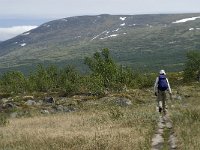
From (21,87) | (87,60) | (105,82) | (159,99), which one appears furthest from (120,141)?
(21,87)

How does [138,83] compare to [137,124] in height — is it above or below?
below

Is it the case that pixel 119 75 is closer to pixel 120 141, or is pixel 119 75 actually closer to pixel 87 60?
pixel 87 60

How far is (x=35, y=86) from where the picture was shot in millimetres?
123500

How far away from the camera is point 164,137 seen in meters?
17.6

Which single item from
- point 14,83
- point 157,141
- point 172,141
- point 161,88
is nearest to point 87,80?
point 14,83

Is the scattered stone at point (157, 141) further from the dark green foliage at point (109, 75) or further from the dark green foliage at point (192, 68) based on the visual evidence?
the dark green foliage at point (192, 68)

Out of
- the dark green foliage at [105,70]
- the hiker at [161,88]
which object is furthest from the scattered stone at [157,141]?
the dark green foliage at [105,70]

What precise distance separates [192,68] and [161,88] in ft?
333

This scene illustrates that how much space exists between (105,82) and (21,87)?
32673 millimetres

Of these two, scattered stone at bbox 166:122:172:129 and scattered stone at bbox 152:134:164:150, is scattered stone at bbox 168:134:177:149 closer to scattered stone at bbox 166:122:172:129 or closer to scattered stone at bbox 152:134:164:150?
scattered stone at bbox 152:134:164:150

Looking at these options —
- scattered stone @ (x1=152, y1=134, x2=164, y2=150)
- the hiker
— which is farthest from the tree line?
scattered stone @ (x1=152, y1=134, x2=164, y2=150)

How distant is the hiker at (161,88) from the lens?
27484 mm

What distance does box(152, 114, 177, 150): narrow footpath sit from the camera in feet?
49.7

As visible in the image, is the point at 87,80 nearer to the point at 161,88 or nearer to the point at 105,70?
the point at 105,70
